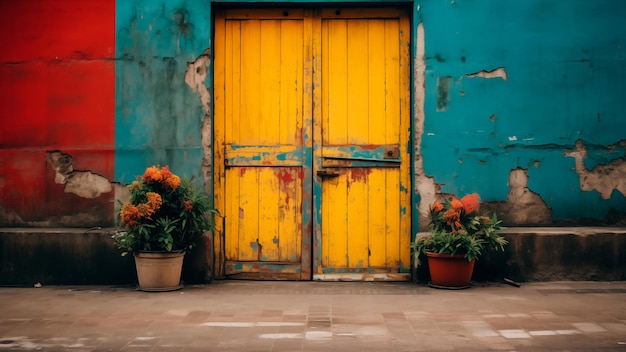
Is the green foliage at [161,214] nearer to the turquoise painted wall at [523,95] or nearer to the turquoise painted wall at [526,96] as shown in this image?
the turquoise painted wall at [523,95]

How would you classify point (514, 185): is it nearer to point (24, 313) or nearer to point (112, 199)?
point (112, 199)

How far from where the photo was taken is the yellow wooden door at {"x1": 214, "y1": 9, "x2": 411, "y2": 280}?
7.80 meters

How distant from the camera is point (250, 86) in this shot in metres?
7.87

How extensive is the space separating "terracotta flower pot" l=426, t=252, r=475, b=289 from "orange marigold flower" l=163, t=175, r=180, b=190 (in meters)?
2.69

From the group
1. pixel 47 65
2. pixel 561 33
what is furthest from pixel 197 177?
pixel 561 33

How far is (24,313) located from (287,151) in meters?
3.19

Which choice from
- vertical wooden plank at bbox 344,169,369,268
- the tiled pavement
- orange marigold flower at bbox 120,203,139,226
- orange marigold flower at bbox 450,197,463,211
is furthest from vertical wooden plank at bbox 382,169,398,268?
orange marigold flower at bbox 120,203,139,226

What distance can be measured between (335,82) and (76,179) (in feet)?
10.2

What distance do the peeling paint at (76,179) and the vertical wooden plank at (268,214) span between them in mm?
1701

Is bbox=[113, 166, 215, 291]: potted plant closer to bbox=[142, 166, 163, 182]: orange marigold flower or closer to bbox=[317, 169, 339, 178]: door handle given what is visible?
bbox=[142, 166, 163, 182]: orange marigold flower

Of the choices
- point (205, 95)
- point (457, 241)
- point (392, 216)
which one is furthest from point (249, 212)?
point (457, 241)

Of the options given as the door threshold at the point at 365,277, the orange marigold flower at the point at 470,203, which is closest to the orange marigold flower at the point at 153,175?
the door threshold at the point at 365,277

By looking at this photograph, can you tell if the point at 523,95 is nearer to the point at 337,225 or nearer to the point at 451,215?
the point at 451,215

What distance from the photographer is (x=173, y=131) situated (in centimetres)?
776
